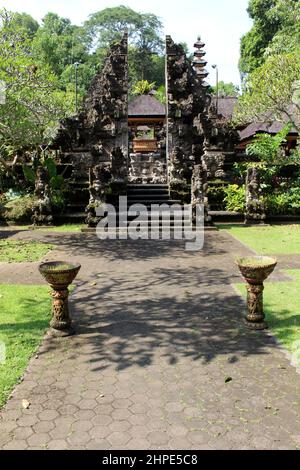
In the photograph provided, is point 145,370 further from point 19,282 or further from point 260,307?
point 19,282

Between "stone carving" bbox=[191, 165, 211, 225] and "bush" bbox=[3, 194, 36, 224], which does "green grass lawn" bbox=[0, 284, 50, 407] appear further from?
"bush" bbox=[3, 194, 36, 224]

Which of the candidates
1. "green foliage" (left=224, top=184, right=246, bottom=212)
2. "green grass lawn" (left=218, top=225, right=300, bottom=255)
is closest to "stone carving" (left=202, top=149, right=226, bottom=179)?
"green foliage" (left=224, top=184, right=246, bottom=212)

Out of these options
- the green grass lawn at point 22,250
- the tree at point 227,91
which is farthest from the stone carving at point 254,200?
the tree at point 227,91

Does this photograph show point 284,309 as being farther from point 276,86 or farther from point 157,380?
point 276,86

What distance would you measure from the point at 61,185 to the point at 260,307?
44.6 ft

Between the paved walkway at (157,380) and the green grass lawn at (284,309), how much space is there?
244mm

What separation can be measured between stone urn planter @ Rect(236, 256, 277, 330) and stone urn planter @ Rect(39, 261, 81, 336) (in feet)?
8.00

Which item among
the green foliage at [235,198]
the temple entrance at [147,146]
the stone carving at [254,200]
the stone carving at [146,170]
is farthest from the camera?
the temple entrance at [147,146]

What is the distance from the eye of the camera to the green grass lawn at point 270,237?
12.2m

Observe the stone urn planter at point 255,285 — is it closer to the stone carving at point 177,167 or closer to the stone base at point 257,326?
the stone base at point 257,326

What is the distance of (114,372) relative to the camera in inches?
211

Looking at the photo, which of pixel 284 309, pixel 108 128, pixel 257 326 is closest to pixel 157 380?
pixel 257 326

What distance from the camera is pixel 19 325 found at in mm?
6770
